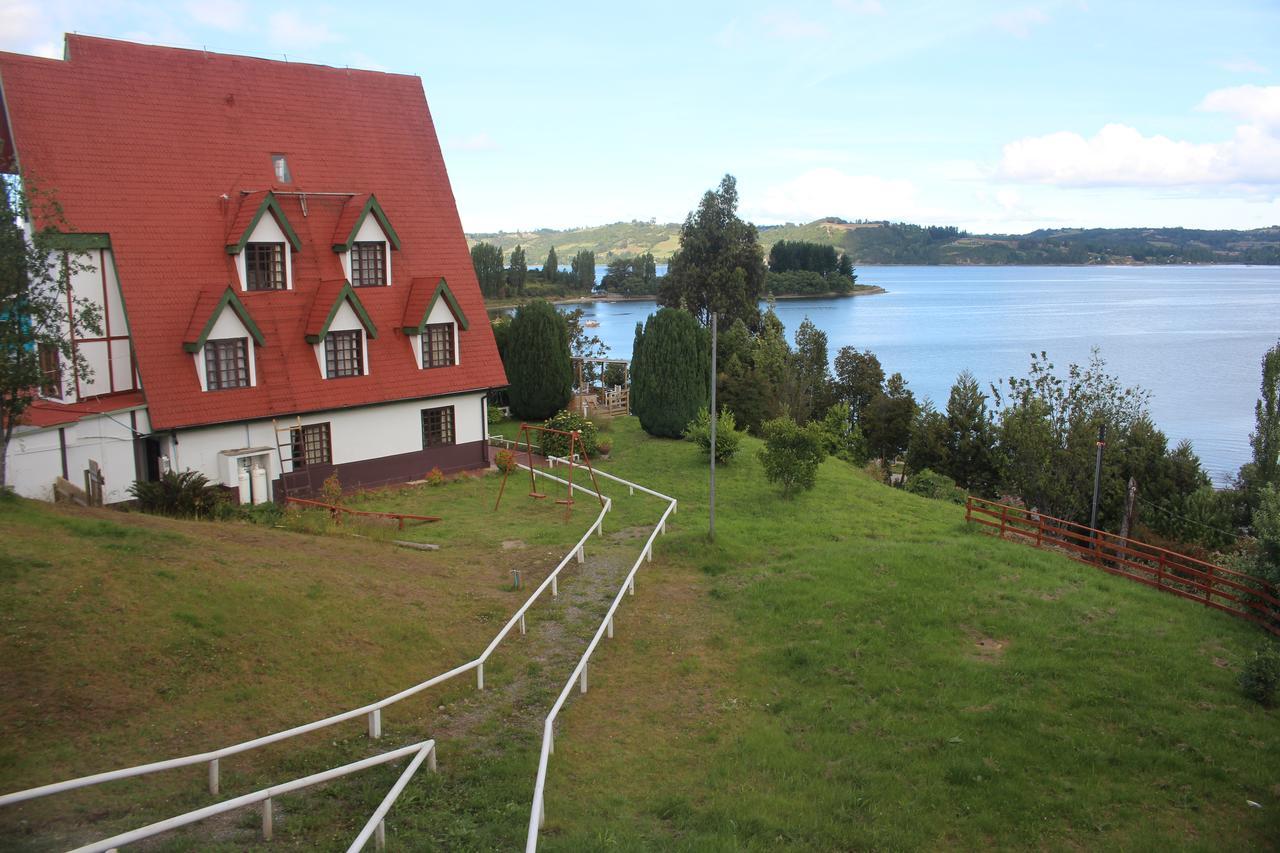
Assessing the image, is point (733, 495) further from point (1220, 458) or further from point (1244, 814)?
point (1220, 458)

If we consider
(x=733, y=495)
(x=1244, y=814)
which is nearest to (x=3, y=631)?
(x=1244, y=814)

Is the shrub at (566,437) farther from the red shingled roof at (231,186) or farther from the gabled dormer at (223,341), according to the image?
the gabled dormer at (223,341)

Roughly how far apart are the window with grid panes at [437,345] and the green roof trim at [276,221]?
4998 millimetres

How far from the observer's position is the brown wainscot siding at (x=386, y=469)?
26188 mm

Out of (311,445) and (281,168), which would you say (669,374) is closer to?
(311,445)

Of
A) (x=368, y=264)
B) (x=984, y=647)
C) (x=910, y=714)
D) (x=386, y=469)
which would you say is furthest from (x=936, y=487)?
(x=910, y=714)

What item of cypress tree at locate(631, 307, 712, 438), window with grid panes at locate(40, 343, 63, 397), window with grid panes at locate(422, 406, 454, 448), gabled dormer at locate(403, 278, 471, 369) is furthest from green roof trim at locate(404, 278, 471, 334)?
window with grid panes at locate(40, 343, 63, 397)

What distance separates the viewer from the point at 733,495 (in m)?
28.9

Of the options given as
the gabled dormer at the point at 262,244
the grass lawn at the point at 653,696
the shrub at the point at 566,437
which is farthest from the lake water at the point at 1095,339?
the gabled dormer at the point at 262,244

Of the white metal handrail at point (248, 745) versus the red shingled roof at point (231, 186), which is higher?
the red shingled roof at point (231, 186)

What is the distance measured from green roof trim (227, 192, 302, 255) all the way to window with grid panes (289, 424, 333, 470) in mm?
5379

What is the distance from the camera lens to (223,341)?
25.2 meters

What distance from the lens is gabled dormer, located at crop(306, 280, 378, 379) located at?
2698 cm

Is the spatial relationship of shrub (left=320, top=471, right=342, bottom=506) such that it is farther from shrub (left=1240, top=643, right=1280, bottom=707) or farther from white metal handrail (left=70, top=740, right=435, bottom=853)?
shrub (left=1240, top=643, right=1280, bottom=707)
